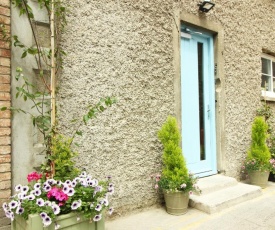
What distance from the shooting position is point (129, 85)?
349 centimetres

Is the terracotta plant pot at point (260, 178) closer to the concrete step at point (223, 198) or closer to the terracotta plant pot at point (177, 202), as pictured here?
the concrete step at point (223, 198)

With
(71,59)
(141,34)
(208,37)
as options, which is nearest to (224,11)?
(208,37)

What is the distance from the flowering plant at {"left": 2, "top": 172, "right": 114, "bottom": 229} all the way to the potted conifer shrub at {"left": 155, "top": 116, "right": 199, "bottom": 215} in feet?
3.78

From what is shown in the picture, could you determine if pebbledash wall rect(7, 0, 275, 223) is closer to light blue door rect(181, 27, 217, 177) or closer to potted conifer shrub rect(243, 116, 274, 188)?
light blue door rect(181, 27, 217, 177)

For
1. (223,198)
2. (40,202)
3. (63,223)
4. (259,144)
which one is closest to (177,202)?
(223,198)

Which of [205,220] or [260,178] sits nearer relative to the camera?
[205,220]

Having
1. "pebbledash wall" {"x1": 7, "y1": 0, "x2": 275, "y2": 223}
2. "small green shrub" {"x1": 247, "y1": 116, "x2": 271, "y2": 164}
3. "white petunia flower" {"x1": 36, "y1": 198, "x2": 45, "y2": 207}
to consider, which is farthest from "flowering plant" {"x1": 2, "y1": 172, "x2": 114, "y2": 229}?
"small green shrub" {"x1": 247, "y1": 116, "x2": 271, "y2": 164}

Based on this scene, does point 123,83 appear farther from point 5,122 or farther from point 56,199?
point 56,199

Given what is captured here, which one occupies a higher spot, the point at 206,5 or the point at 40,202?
the point at 206,5

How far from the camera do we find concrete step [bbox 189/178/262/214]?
11.3 feet

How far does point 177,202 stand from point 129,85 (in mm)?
1717

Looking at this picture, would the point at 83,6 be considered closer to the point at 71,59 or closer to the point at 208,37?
the point at 71,59

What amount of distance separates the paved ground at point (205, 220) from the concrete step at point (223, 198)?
0.07 meters

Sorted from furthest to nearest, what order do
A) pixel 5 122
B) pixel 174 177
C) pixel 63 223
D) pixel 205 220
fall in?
pixel 174 177 → pixel 205 220 → pixel 5 122 → pixel 63 223
